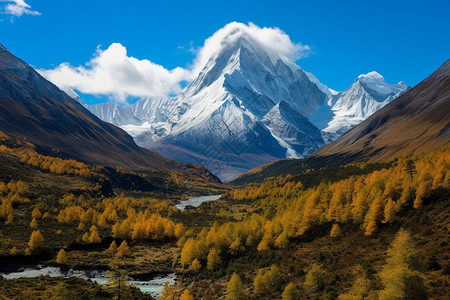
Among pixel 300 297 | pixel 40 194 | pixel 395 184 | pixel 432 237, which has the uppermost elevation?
pixel 40 194

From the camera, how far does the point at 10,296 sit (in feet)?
211

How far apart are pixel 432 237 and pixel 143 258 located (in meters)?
78.3

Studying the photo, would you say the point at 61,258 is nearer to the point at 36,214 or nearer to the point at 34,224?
the point at 34,224

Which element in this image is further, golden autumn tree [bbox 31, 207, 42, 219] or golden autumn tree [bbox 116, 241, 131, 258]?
golden autumn tree [bbox 31, 207, 42, 219]

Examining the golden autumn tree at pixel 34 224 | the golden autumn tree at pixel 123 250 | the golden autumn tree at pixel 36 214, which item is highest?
the golden autumn tree at pixel 36 214

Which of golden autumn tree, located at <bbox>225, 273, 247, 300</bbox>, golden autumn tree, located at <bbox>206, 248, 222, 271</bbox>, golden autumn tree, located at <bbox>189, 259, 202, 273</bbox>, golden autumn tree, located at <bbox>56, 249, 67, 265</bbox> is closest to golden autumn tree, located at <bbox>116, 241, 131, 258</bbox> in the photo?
golden autumn tree, located at <bbox>56, 249, 67, 265</bbox>

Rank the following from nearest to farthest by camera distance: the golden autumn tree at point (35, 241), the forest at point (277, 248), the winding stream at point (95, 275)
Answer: the forest at point (277, 248)
the winding stream at point (95, 275)
the golden autumn tree at point (35, 241)

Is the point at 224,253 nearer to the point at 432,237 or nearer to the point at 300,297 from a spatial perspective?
the point at 300,297

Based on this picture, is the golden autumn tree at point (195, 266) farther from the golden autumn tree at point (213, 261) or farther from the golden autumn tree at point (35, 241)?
the golden autumn tree at point (35, 241)

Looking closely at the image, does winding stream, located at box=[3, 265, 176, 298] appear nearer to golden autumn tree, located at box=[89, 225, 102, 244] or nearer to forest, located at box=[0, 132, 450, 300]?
forest, located at box=[0, 132, 450, 300]

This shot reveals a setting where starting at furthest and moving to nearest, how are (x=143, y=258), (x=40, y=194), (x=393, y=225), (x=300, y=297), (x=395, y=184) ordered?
(x=40, y=194), (x=143, y=258), (x=395, y=184), (x=393, y=225), (x=300, y=297)

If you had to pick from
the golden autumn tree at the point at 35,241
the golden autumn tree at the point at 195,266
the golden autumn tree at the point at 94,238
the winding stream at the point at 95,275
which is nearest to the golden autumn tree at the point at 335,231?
the golden autumn tree at the point at 195,266

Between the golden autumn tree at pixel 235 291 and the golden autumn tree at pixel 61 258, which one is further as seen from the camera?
the golden autumn tree at pixel 61 258

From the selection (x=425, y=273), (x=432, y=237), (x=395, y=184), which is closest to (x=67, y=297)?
(x=425, y=273)
